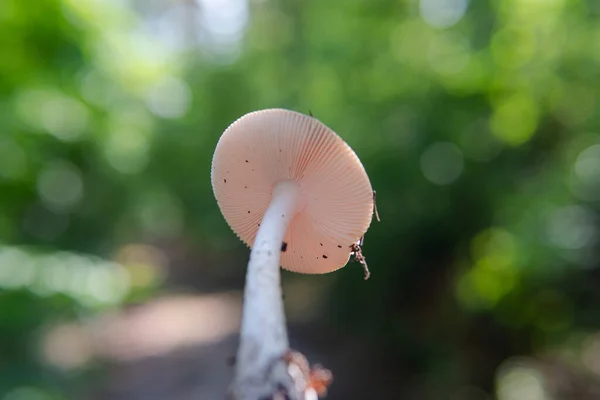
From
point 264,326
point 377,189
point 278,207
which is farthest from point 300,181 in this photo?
point 377,189

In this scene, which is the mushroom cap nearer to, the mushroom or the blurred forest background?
the mushroom

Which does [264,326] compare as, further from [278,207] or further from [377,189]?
[377,189]

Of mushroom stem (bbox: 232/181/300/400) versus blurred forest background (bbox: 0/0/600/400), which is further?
blurred forest background (bbox: 0/0/600/400)

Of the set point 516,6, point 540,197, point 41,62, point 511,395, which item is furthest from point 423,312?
point 41,62

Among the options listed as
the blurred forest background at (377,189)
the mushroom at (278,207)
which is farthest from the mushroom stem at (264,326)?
the blurred forest background at (377,189)

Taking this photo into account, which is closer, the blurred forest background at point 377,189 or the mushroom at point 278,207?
the mushroom at point 278,207

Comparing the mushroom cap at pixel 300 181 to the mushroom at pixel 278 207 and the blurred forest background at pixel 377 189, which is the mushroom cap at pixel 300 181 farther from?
the blurred forest background at pixel 377 189

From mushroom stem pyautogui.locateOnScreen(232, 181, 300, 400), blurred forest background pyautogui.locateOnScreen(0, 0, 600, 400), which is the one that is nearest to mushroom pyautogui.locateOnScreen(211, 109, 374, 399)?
mushroom stem pyautogui.locateOnScreen(232, 181, 300, 400)

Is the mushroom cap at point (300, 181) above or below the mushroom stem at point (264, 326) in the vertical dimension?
above
